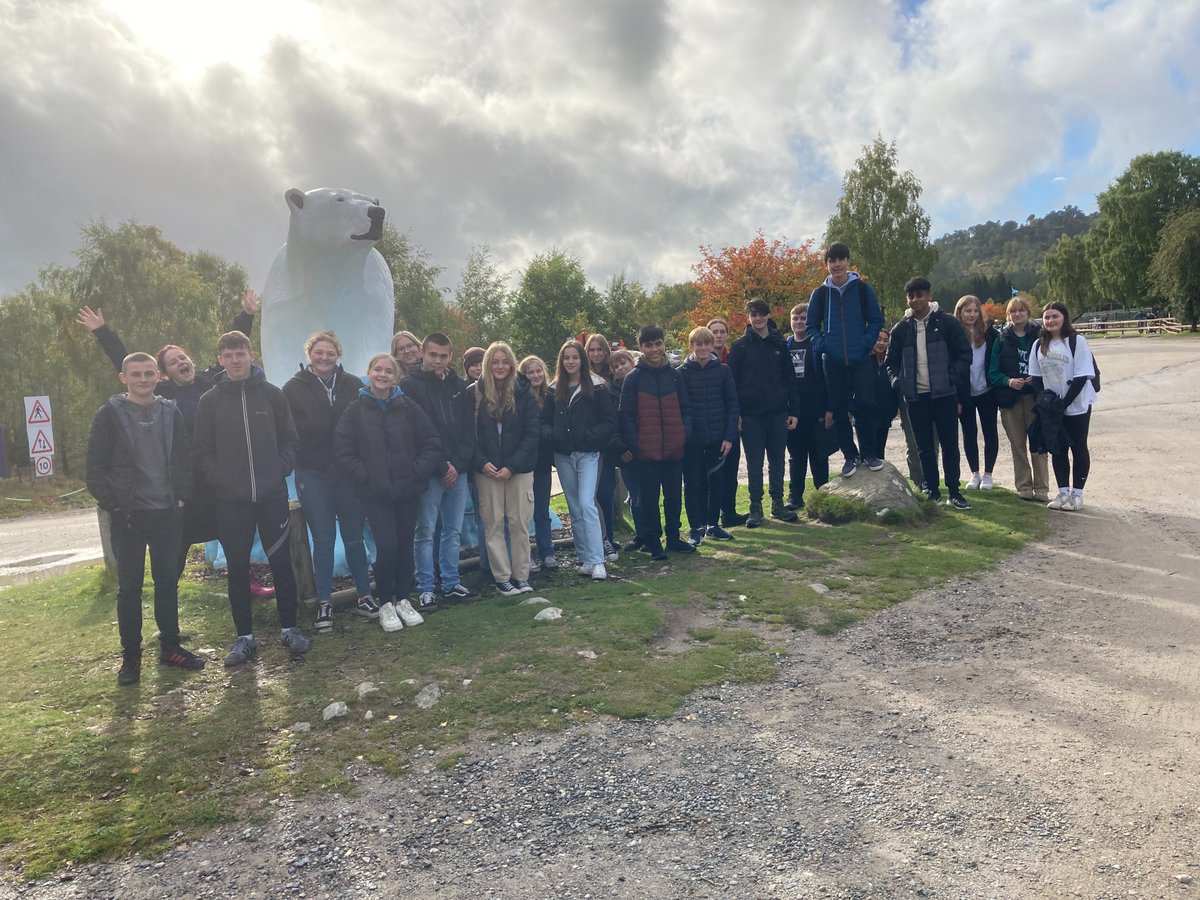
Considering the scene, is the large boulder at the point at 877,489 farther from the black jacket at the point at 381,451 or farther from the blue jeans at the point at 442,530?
the black jacket at the point at 381,451

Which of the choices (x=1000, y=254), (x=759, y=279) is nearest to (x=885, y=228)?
(x=759, y=279)

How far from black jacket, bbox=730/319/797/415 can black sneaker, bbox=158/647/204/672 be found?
563 centimetres

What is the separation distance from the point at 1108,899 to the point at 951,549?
16.6 ft

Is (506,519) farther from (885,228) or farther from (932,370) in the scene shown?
(885,228)

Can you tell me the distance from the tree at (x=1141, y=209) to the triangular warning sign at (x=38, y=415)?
64484 mm

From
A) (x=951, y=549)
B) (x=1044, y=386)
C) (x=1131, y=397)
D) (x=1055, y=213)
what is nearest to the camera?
(x=951, y=549)

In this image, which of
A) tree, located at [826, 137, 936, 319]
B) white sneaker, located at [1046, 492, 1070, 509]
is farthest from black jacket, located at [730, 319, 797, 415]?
tree, located at [826, 137, 936, 319]

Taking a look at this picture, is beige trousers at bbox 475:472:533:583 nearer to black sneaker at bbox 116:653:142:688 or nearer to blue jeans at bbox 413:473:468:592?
blue jeans at bbox 413:473:468:592

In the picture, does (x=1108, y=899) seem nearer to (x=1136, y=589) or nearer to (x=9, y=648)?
(x=1136, y=589)

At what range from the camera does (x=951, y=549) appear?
738 centimetres

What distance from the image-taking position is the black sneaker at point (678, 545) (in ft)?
25.7

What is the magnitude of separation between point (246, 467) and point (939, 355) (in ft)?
23.1

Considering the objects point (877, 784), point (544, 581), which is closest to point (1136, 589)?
point (877, 784)

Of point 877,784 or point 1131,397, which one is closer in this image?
point 877,784
